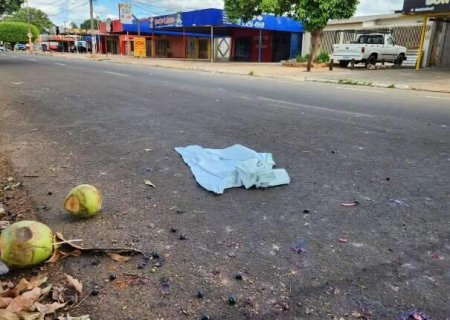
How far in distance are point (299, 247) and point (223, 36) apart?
42007mm

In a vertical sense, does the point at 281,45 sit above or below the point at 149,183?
above

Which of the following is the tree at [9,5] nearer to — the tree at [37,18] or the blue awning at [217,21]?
the blue awning at [217,21]

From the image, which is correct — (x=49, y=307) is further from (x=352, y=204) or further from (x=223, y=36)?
(x=223, y=36)

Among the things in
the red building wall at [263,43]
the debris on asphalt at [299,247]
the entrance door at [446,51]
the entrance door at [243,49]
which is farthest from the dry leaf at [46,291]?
the entrance door at [243,49]

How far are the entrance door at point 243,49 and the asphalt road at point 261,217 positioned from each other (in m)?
36.0

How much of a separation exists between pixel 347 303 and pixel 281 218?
106cm

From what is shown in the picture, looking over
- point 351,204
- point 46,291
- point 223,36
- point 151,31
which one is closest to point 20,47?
point 151,31

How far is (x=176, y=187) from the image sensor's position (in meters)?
3.77

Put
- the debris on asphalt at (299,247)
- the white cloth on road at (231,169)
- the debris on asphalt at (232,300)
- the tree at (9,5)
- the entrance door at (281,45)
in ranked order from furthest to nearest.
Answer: the entrance door at (281,45) < the tree at (9,5) < the white cloth on road at (231,169) < the debris on asphalt at (299,247) < the debris on asphalt at (232,300)

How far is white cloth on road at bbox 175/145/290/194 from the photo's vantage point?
3771 millimetres

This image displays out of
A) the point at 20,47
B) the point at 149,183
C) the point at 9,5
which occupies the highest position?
the point at 9,5

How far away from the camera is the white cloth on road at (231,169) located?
3.77 m

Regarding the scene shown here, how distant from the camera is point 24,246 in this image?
231cm

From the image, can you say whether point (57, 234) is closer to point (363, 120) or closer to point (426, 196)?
point (426, 196)
